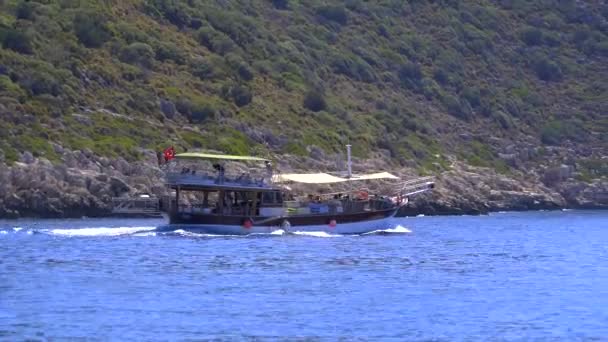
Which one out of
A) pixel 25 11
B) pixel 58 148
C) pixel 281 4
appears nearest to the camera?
pixel 58 148

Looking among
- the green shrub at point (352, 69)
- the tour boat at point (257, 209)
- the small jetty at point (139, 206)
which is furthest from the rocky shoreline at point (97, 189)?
the green shrub at point (352, 69)

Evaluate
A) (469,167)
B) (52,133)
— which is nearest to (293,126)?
(469,167)

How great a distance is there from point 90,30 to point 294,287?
67173mm

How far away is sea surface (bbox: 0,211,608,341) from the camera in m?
38.6

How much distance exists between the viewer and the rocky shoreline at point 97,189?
84.0 metres

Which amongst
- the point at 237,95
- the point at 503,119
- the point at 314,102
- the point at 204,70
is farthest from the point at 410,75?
the point at 237,95

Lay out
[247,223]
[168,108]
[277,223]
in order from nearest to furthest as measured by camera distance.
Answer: [247,223] < [277,223] < [168,108]

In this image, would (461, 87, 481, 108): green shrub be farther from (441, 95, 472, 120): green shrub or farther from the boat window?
the boat window

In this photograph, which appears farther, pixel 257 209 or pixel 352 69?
pixel 352 69

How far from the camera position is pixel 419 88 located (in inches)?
5246

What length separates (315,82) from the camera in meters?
124

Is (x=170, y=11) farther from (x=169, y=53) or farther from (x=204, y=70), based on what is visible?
(x=204, y=70)

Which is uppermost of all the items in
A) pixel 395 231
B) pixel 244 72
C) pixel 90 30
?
pixel 90 30

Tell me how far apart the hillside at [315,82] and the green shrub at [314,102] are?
10 centimetres
